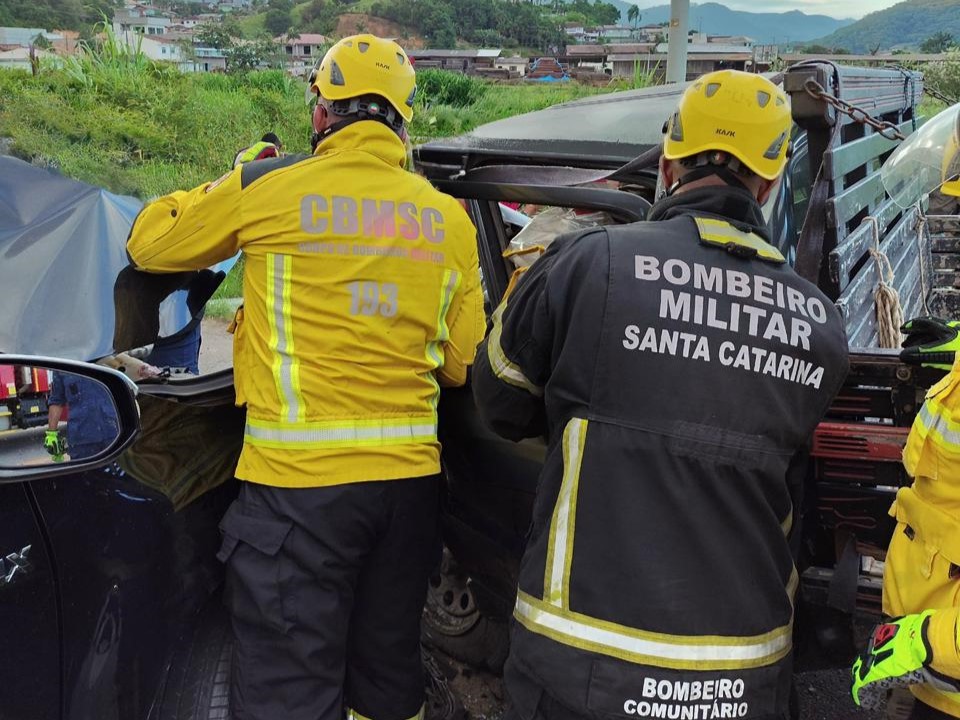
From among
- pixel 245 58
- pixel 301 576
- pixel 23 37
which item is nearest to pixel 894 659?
pixel 301 576

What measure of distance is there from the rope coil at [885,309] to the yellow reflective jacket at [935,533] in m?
1.26

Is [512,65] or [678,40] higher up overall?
[512,65]

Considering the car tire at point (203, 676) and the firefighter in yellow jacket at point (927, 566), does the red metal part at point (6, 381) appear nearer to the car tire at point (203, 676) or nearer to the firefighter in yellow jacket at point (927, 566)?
the car tire at point (203, 676)

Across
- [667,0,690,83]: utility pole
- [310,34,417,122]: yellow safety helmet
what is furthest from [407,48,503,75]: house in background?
[310,34,417,122]: yellow safety helmet

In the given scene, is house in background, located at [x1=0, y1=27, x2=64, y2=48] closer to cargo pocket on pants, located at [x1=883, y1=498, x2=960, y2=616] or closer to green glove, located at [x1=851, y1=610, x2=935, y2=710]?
cargo pocket on pants, located at [x1=883, y1=498, x2=960, y2=616]

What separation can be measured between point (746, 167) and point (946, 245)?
315 centimetres

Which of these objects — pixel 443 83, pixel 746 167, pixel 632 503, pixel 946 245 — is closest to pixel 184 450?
pixel 632 503

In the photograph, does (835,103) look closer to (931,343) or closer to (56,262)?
(931,343)

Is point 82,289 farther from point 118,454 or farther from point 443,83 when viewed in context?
point 443,83

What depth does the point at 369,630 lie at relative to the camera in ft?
7.00

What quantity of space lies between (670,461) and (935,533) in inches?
22.1

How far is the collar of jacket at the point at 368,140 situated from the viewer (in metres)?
2.05

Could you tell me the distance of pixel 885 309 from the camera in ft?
9.32

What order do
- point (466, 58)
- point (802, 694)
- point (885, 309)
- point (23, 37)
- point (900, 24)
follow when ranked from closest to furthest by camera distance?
point (885, 309) < point (802, 694) < point (23, 37) < point (466, 58) < point (900, 24)
